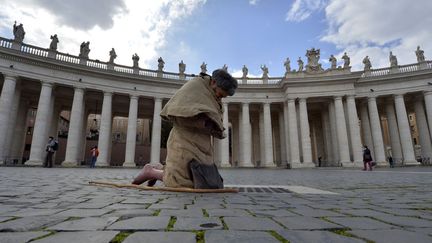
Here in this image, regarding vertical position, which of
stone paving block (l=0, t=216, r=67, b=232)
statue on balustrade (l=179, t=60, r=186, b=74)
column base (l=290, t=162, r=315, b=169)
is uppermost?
statue on balustrade (l=179, t=60, r=186, b=74)

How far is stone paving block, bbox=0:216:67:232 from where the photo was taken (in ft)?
5.37

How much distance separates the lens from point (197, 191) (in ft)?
13.3

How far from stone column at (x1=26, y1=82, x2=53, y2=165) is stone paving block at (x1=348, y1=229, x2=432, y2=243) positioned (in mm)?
26330

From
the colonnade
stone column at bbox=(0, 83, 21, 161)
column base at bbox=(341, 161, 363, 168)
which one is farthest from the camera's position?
column base at bbox=(341, 161, 363, 168)

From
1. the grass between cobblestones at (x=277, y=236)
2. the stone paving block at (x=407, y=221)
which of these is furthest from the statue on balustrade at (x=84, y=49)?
the stone paving block at (x=407, y=221)

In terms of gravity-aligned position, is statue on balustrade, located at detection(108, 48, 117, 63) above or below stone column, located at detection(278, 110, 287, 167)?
above

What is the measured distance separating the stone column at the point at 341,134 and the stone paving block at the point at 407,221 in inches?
1061

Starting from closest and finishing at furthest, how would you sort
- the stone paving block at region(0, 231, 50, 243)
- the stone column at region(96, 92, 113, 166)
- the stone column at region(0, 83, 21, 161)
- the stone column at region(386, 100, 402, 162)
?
the stone paving block at region(0, 231, 50, 243)
the stone column at region(0, 83, 21, 161)
the stone column at region(96, 92, 113, 166)
the stone column at region(386, 100, 402, 162)

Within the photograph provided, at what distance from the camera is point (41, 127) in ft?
75.7

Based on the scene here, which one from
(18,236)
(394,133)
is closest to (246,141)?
(394,133)

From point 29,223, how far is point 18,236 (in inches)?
15.5

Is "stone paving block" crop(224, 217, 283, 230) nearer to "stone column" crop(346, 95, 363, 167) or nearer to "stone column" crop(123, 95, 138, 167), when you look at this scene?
"stone column" crop(123, 95, 138, 167)

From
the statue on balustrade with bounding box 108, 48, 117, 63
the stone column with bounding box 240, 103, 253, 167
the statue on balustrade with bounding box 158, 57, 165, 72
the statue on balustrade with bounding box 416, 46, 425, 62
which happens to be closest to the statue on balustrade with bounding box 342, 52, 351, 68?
the statue on balustrade with bounding box 416, 46, 425, 62

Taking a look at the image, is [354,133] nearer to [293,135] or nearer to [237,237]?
[293,135]
